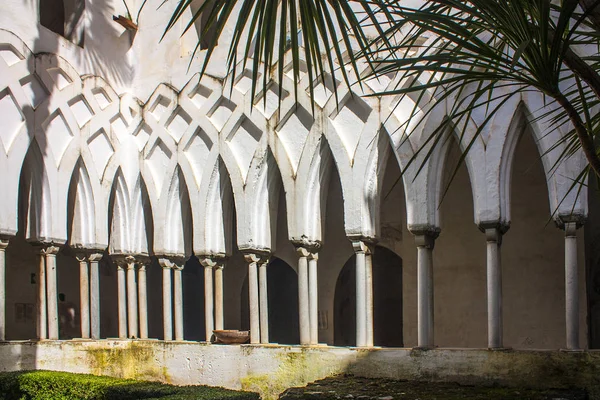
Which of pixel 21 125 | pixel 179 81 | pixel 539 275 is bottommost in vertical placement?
pixel 539 275

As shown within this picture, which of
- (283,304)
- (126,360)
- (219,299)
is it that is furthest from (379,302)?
(126,360)

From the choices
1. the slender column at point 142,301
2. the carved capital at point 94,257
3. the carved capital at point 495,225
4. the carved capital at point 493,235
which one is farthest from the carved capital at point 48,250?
the carved capital at point 493,235

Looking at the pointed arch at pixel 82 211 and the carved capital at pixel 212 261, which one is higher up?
the pointed arch at pixel 82 211

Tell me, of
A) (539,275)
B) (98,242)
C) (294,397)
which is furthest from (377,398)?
(98,242)

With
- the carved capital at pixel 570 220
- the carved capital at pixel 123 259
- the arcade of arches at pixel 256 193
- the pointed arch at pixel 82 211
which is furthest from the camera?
the carved capital at pixel 123 259

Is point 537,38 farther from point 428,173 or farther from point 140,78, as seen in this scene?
point 140,78

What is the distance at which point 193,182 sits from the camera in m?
12.8

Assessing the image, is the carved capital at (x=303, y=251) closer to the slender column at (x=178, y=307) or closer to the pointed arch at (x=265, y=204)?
the pointed arch at (x=265, y=204)

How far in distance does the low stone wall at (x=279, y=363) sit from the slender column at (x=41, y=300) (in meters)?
0.24

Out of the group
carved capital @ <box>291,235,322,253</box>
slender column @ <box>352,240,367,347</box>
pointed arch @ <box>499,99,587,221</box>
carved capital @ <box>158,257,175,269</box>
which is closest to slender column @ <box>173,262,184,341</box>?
carved capital @ <box>158,257,175,269</box>

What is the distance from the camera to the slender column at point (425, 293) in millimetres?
10055

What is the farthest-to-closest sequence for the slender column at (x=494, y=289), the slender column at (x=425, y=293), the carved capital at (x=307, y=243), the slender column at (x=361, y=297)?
the carved capital at (x=307, y=243), the slender column at (x=361, y=297), the slender column at (x=425, y=293), the slender column at (x=494, y=289)

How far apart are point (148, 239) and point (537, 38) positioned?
34.2 ft

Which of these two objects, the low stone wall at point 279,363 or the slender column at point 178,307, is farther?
the slender column at point 178,307
